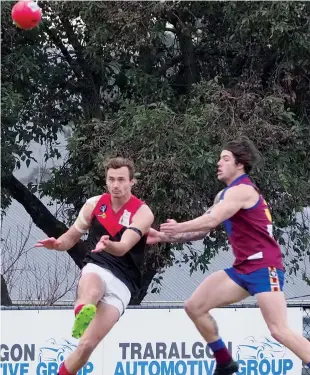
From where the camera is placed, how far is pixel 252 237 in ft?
25.0

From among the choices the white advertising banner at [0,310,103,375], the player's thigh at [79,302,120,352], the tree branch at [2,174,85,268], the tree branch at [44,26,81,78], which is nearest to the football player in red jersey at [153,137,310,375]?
the player's thigh at [79,302,120,352]

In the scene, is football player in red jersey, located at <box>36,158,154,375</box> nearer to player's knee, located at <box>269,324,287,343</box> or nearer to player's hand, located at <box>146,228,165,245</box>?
player's hand, located at <box>146,228,165,245</box>

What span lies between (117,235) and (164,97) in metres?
7.28

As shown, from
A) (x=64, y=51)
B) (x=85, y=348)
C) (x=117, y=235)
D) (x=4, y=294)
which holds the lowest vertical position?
(x=85, y=348)

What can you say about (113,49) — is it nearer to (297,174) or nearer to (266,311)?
(297,174)

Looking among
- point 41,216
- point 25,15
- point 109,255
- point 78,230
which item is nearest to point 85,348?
point 109,255

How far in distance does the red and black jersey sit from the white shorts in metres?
0.05

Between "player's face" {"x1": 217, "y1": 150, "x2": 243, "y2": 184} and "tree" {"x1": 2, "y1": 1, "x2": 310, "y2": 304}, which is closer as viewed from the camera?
"player's face" {"x1": 217, "y1": 150, "x2": 243, "y2": 184}

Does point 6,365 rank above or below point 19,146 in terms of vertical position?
below

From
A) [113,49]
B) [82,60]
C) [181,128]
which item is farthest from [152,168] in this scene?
[82,60]

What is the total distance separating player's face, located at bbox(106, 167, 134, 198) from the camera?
7.82 meters

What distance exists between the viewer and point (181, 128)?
13648mm

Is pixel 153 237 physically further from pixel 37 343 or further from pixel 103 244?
pixel 37 343

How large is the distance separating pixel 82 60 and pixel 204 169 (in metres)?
3.79
